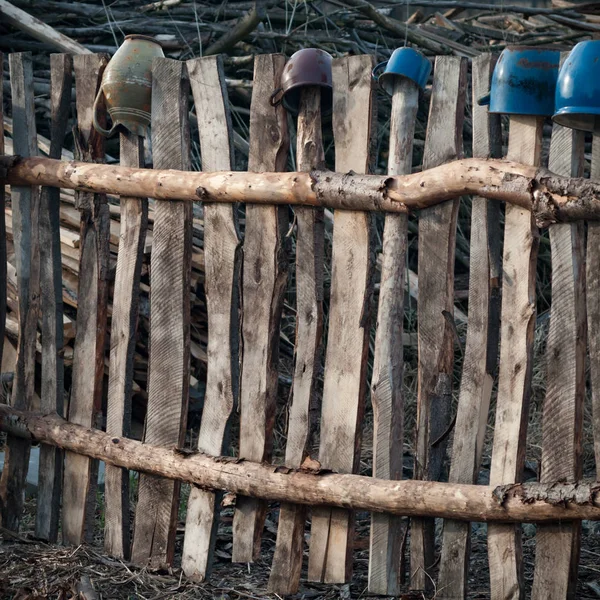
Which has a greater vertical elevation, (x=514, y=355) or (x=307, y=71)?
(x=307, y=71)

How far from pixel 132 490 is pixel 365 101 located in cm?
254

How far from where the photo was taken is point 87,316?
4.21m

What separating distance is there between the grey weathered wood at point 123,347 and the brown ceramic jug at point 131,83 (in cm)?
12

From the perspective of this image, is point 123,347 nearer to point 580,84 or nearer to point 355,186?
point 355,186

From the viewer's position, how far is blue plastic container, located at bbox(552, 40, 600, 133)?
9.45 feet

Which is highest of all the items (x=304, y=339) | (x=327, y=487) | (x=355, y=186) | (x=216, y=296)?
(x=355, y=186)

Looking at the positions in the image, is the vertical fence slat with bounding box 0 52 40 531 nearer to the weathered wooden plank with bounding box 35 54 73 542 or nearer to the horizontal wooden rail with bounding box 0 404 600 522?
the weathered wooden plank with bounding box 35 54 73 542

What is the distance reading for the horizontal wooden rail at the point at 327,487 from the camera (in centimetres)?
305

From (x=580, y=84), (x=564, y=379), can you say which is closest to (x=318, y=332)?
(x=564, y=379)

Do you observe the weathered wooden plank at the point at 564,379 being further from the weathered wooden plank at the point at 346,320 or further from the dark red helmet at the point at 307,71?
the dark red helmet at the point at 307,71

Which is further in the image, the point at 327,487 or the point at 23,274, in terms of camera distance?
the point at 23,274

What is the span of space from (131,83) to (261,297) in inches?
42.0

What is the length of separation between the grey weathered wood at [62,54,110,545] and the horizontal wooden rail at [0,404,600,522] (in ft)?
0.41

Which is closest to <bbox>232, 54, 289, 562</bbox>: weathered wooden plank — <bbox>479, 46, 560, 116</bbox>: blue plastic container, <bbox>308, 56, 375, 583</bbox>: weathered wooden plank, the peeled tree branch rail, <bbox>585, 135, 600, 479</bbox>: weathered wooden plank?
the peeled tree branch rail
